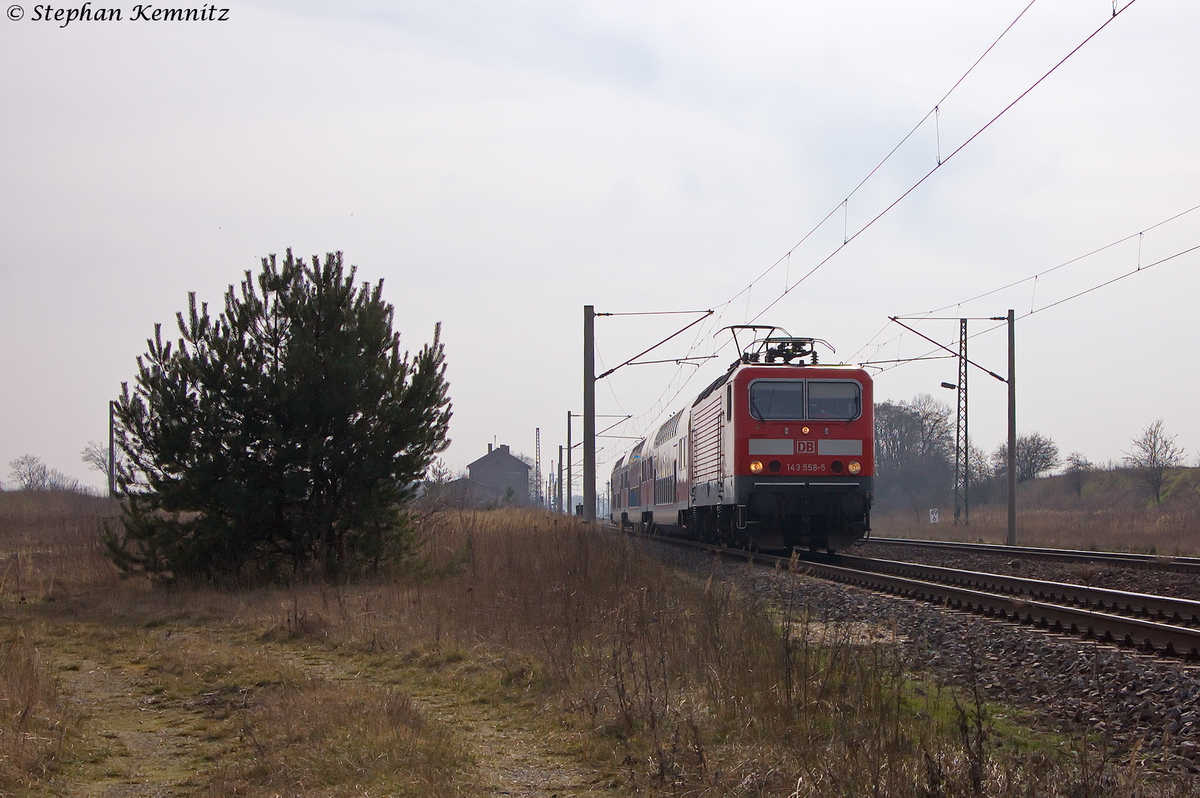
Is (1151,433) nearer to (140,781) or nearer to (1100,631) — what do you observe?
(1100,631)

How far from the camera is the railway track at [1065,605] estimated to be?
8.40 meters

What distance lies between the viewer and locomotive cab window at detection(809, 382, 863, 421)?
18.6m

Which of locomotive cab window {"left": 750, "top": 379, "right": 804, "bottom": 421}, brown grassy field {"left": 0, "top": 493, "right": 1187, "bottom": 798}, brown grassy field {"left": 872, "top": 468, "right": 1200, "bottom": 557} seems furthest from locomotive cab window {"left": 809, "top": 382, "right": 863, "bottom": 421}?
brown grassy field {"left": 0, "top": 493, "right": 1187, "bottom": 798}

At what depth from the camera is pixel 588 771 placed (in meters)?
5.35

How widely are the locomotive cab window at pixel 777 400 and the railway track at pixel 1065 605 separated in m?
3.23

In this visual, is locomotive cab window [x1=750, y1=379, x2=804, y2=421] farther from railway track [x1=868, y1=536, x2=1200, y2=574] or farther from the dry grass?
the dry grass

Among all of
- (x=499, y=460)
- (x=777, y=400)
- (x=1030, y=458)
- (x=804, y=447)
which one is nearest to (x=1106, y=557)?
(x=804, y=447)

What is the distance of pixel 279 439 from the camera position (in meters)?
13.9

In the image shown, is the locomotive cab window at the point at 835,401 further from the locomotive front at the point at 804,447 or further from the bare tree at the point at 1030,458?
the bare tree at the point at 1030,458

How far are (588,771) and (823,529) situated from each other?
46.7 feet

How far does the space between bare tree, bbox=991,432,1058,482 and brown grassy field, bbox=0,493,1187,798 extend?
5985 cm

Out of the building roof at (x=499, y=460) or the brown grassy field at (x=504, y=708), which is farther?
the building roof at (x=499, y=460)

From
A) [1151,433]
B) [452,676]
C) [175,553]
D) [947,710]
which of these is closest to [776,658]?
[947,710]

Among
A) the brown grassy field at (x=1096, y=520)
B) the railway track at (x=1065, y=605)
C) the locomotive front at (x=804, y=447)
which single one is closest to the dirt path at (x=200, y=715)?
the railway track at (x=1065, y=605)
